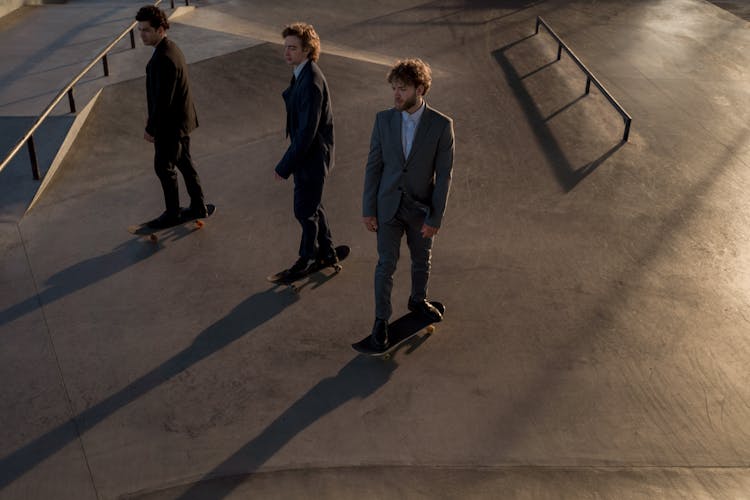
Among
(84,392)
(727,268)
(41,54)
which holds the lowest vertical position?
(727,268)

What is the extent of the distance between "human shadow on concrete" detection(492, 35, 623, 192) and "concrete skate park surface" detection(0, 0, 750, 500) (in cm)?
6

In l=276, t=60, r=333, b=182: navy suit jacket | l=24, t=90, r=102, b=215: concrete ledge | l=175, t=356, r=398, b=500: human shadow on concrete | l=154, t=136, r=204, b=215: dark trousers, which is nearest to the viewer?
l=175, t=356, r=398, b=500: human shadow on concrete

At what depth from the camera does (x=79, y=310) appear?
5.74m

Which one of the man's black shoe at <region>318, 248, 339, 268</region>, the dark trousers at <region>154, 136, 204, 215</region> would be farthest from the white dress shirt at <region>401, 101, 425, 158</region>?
the dark trousers at <region>154, 136, 204, 215</region>

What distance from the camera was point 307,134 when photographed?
18.5ft

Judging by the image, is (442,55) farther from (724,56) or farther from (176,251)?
(176,251)

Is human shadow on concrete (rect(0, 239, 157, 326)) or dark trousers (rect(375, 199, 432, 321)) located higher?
dark trousers (rect(375, 199, 432, 321))

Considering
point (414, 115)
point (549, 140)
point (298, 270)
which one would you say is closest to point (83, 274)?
point (298, 270)

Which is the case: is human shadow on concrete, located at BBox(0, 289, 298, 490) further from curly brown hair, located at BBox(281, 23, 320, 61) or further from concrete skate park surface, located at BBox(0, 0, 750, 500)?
curly brown hair, located at BBox(281, 23, 320, 61)

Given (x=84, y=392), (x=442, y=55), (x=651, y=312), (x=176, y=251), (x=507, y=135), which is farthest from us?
(x=442, y=55)

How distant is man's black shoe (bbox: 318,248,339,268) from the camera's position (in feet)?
20.8

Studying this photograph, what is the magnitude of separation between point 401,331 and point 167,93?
283 centimetres

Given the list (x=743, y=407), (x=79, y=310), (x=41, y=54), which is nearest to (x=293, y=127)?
(x=79, y=310)

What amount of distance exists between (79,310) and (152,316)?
1.88 ft
